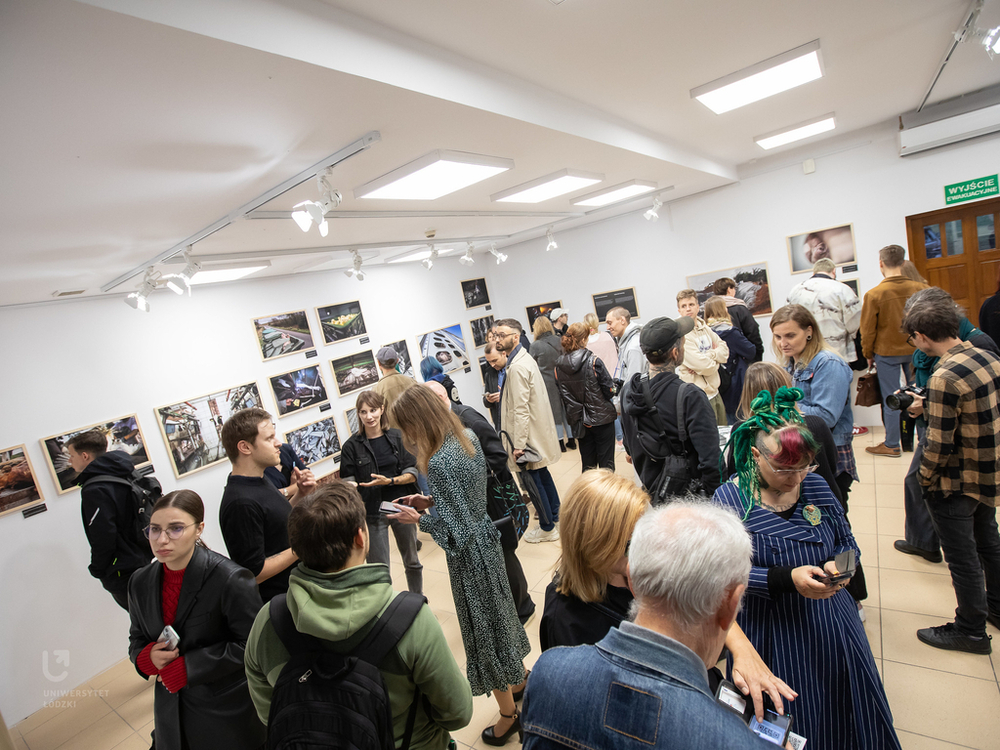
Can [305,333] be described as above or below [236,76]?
below

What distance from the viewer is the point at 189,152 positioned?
2.16 m

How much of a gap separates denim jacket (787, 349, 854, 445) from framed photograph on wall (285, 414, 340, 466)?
5265 mm

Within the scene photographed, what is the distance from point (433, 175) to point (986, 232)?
261 inches

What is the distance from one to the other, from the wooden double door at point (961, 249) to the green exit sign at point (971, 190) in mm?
130

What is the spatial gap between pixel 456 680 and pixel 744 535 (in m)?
1.03

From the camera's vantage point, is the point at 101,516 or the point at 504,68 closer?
the point at 504,68

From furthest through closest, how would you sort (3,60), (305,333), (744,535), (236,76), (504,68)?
(305,333) < (504,68) < (236,76) < (3,60) < (744,535)

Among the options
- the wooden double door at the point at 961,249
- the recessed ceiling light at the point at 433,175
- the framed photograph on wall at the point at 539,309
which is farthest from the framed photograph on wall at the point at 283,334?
the wooden double door at the point at 961,249

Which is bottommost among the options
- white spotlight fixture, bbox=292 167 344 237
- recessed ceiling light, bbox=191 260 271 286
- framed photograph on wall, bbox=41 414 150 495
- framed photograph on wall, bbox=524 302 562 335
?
framed photograph on wall, bbox=41 414 150 495

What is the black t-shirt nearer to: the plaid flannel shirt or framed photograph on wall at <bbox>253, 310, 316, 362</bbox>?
the plaid flannel shirt

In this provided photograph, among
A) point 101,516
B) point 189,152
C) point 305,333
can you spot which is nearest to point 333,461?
point 305,333

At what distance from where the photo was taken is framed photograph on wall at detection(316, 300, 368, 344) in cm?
645

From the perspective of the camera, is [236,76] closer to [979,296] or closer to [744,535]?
[744,535]

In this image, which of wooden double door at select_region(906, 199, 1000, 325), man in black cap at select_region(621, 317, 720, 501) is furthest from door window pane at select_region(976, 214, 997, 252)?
man in black cap at select_region(621, 317, 720, 501)
